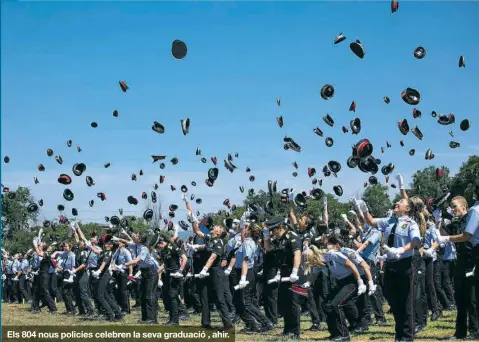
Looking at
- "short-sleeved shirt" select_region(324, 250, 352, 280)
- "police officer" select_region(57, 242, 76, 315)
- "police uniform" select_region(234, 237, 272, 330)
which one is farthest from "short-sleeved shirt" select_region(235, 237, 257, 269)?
"police officer" select_region(57, 242, 76, 315)

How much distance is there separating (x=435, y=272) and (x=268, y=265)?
5.02 metres

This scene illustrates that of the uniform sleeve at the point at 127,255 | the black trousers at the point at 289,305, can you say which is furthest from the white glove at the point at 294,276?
the uniform sleeve at the point at 127,255

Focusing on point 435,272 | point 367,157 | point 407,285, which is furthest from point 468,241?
point 367,157

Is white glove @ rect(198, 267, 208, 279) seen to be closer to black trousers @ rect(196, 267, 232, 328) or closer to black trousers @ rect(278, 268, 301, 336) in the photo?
black trousers @ rect(196, 267, 232, 328)

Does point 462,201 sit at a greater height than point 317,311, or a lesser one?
greater

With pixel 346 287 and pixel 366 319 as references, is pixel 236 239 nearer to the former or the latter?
pixel 366 319

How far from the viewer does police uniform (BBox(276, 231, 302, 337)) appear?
12.5 meters

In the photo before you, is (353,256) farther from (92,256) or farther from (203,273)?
(92,256)

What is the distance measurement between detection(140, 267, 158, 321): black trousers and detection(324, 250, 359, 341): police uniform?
612 cm

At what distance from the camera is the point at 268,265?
48.2ft

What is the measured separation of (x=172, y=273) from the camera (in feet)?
57.2

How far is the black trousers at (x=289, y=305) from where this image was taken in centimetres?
1256

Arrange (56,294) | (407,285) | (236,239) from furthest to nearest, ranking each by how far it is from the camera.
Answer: (56,294), (236,239), (407,285)

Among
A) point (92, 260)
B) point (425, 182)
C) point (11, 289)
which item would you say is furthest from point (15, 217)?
point (92, 260)
